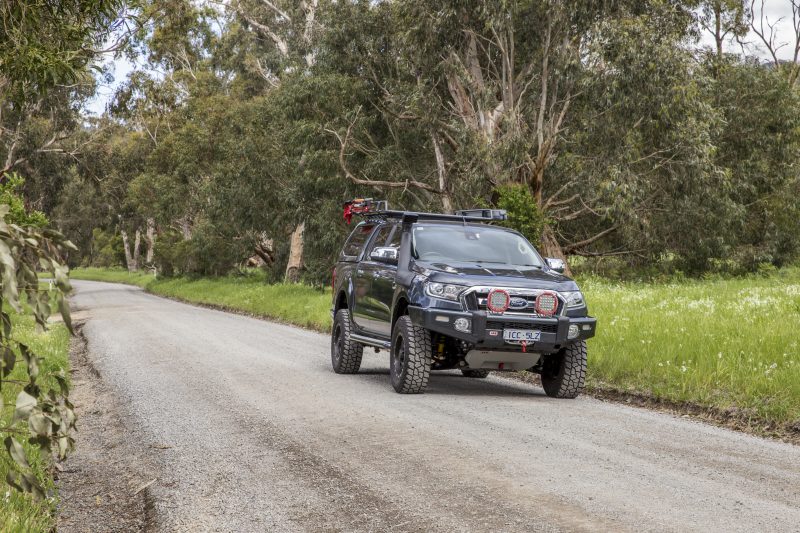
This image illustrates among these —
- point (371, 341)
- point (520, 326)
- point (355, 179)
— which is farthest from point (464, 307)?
point (355, 179)

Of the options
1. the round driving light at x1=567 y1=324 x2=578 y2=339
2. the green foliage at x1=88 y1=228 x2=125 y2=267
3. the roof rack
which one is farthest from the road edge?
the green foliage at x1=88 y1=228 x2=125 y2=267

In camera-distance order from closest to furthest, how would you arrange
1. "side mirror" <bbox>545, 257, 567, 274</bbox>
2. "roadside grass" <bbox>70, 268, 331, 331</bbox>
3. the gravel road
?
the gravel road, "side mirror" <bbox>545, 257, 567, 274</bbox>, "roadside grass" <bbox>70, 268, 331, 331</bbox>

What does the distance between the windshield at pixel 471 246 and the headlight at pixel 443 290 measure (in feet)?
3.01

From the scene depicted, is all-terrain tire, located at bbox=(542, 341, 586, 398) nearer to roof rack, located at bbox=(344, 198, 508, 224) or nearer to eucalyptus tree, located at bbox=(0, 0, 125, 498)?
roof rack, located at bbox=(344, 198, 508, 224)

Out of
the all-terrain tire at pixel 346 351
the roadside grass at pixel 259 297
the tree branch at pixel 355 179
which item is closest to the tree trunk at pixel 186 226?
the roadside grass at pixel 259 297

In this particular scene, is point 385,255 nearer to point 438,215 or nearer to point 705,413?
point 438,215

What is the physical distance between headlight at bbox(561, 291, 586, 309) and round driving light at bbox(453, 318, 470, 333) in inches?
46.5

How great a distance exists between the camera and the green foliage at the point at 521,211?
25.4 meters

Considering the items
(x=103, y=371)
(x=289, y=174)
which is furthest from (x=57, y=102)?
(x=103, y=371)

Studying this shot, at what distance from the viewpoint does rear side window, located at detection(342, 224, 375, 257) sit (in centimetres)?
1270

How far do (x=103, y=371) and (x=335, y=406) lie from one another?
488 cm

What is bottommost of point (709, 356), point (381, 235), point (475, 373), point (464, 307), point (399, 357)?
point (475, 373)

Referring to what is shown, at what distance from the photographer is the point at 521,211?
2558 cm

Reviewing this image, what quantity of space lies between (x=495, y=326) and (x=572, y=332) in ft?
2.93
